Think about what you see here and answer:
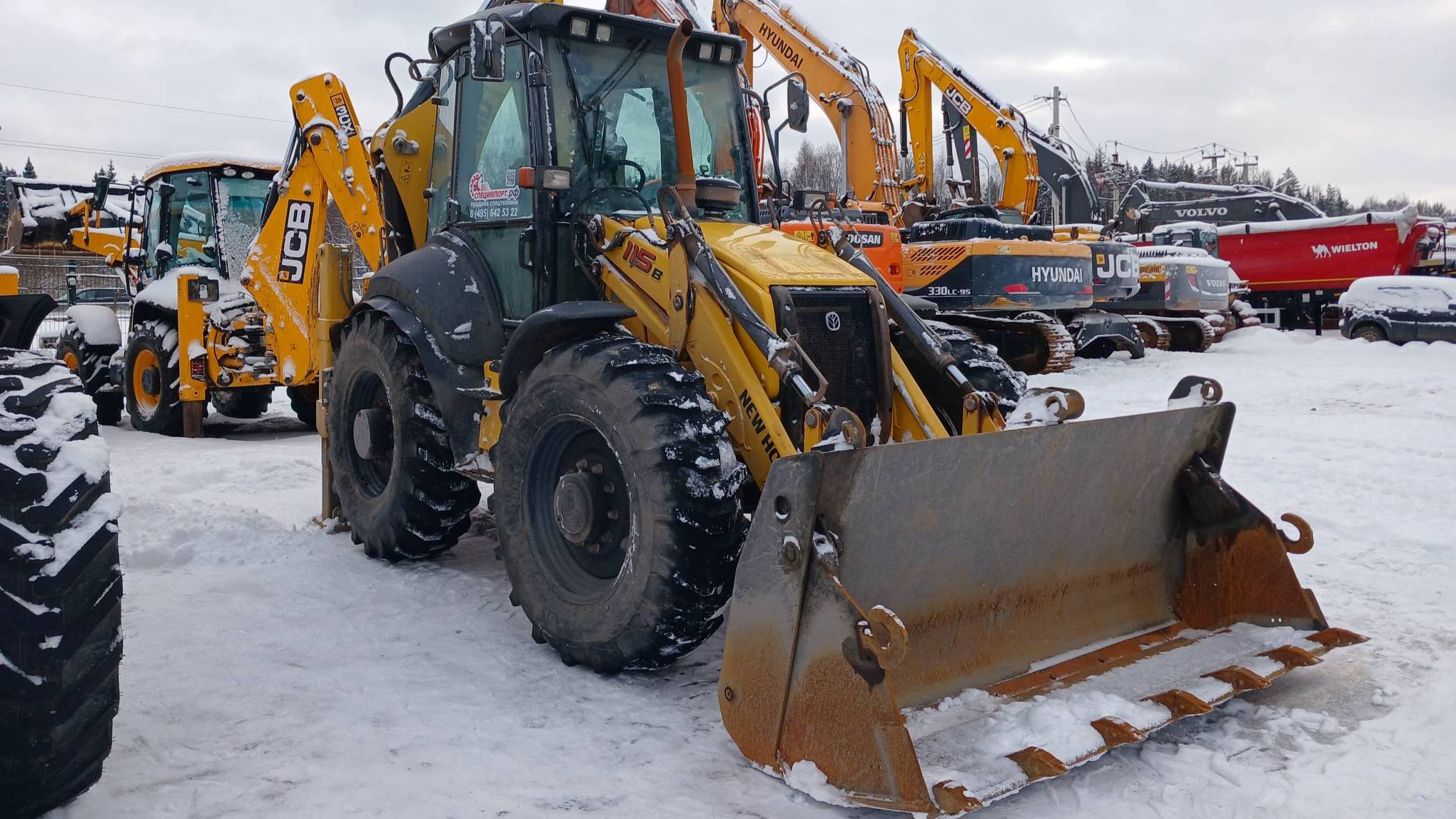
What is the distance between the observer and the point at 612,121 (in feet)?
16.0

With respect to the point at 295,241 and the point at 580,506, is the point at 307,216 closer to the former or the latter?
the point at 295,241

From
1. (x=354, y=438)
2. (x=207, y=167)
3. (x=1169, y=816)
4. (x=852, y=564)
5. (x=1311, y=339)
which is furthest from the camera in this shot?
(x=1311, y=339)

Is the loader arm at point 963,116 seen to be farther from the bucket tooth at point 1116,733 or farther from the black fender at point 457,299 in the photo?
the bucket tooth at point 1116,733

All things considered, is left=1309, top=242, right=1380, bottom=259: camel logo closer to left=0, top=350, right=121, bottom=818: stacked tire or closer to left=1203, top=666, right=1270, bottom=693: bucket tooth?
left=1203, top=666, right=1270, bottom=693: bucket tooth

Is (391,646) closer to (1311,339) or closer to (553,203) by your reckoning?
(553,203)

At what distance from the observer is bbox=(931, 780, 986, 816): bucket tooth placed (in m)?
2.77

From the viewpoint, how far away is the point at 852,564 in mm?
3420

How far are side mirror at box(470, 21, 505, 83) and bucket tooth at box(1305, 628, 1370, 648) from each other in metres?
3.73

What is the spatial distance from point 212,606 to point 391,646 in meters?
1.01

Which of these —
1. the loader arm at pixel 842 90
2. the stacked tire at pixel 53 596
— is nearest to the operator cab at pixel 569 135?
the stacked tire at pixel 53 596

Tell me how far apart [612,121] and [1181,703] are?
325 cm

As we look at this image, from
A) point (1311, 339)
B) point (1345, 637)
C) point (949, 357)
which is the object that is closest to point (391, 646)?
point (949, 357)

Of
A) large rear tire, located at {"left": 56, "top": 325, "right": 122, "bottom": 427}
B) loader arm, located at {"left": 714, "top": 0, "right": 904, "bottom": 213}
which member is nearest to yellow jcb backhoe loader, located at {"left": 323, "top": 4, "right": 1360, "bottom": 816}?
large rear tire, located at {"left": 56, "top": 325, "right": 122, "bottom": 427}

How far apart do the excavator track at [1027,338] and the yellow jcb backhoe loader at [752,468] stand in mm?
8282
